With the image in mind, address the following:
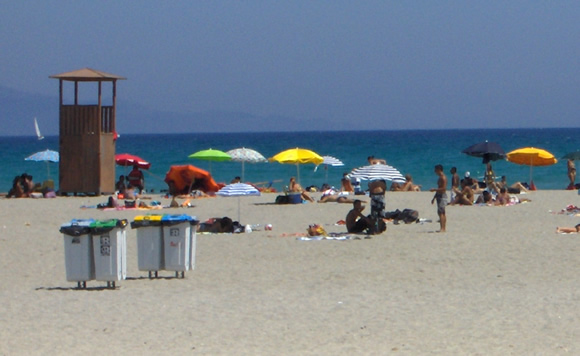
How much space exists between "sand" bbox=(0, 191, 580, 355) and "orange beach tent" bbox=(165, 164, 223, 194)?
8507 mm

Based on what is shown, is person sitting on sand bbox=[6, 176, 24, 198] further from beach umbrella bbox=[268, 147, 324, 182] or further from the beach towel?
the beach towel

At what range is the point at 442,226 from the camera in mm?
15695

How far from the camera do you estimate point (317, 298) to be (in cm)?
943

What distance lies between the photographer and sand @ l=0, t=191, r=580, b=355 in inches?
286

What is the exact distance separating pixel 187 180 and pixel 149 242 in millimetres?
14300

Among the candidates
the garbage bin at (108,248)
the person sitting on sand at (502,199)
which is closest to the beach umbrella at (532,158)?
the person sitting on sand at (502,199)

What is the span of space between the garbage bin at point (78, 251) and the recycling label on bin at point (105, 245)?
4.3 inches

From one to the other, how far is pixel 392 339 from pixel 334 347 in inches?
19.6

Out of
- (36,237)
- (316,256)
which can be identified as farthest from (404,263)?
(36,237)

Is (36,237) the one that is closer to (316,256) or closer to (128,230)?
(128,230)

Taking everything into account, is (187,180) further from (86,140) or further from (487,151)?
(487,151)

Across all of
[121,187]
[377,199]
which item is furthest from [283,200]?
[377,199]

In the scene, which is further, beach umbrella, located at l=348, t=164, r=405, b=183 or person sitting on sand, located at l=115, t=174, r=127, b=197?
person sitting on sand, located at l=115, t=174, r=127, b=197

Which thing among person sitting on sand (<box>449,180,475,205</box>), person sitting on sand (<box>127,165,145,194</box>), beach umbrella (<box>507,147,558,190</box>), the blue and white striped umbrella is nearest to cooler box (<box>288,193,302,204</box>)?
person sitting on sand (<box>449,180,475,205</box>)
